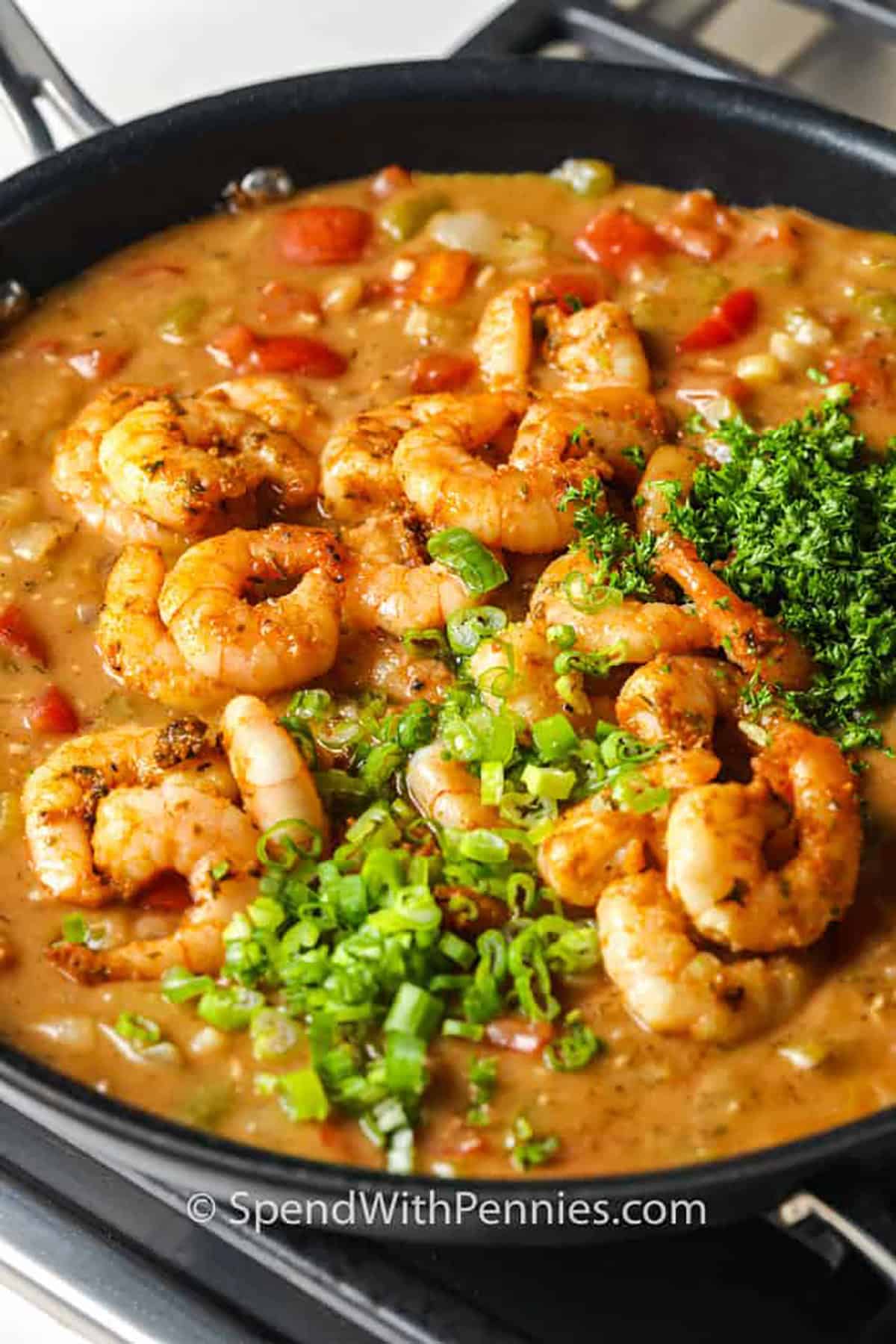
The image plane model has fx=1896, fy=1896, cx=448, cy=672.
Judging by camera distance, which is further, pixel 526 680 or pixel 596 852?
pixel 526 680

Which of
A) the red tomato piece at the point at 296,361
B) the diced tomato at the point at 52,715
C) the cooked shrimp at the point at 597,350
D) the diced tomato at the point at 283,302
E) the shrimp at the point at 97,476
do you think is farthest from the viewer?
the diced tomato at the point at 283,302

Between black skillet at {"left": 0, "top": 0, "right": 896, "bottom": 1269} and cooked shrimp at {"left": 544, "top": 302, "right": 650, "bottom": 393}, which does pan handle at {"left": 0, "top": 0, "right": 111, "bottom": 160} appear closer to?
black skillet at {"left": 0, "top": 0, "right": 896, "bottom": 1269}

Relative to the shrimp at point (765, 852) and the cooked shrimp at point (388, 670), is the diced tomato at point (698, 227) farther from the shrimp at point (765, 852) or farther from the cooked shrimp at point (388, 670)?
the shrimp at point (765, 852)

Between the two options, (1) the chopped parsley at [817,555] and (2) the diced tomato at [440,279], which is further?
(2) the diced tomato at [440,279]

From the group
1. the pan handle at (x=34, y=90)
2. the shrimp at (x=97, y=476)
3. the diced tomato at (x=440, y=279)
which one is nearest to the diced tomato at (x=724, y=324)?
the diced tomato at (x=440, y=279)

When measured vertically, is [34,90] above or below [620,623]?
above

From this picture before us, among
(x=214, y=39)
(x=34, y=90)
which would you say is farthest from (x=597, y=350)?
(x=214, y=39)

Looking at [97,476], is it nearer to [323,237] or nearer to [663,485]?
[323,237]

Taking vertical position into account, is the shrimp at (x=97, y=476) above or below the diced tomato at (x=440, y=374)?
above

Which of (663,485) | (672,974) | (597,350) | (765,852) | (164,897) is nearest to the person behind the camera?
(672,974)
